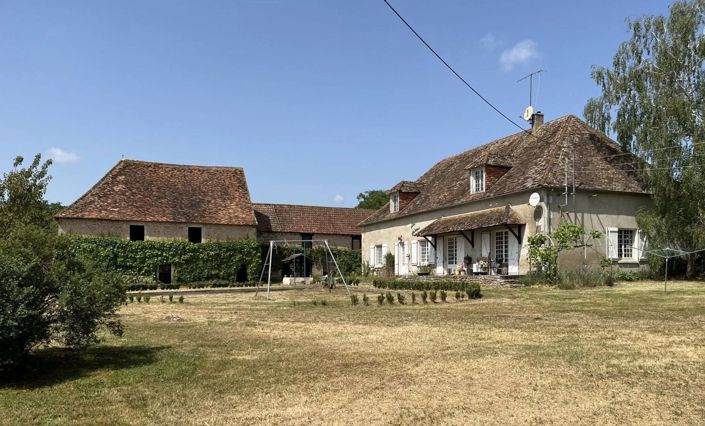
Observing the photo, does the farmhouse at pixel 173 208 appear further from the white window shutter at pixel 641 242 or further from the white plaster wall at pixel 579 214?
the white window shutter at pixel 641 242

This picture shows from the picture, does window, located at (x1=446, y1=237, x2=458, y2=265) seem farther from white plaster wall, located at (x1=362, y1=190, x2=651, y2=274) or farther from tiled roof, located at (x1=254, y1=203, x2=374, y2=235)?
tiled roof, located at (x1=254, y1=203, x2=374, y2=235)

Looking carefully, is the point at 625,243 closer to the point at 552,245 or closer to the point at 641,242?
the point at 641,242

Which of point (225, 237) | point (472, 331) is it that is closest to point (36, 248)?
point (472, 331)

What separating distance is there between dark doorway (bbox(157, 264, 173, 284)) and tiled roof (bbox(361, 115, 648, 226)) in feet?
48.8

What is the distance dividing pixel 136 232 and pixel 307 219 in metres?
12.2

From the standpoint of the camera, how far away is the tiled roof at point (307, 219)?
132ft

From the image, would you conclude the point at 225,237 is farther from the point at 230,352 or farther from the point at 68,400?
the point at 68,400

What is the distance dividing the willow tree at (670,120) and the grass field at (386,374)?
12260 mm

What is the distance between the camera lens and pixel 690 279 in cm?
2384

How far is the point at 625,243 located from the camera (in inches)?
987

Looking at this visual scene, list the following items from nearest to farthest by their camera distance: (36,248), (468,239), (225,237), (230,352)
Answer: (36,248), (230,352), (468,239), (225,237)

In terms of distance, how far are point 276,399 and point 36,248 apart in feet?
13.0

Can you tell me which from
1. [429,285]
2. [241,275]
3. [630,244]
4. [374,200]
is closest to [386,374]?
[429,285]

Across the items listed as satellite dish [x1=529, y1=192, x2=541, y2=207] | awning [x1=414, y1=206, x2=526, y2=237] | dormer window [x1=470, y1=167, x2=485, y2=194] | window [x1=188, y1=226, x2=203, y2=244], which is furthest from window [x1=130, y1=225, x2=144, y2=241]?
satellite dish [x1=529, y1=192, x2=541, y2=207]
